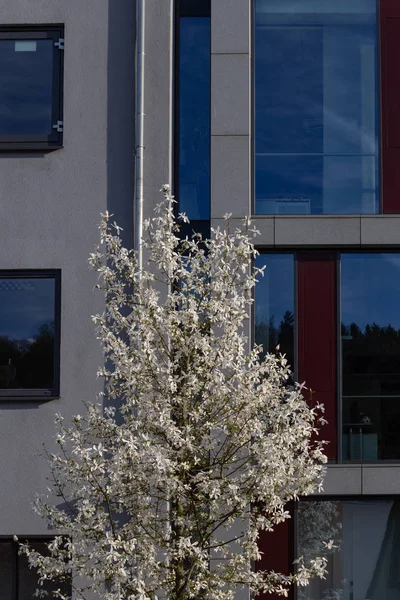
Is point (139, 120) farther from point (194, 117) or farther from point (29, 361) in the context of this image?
point (29, 361)

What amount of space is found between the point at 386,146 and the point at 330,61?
138 centimetres

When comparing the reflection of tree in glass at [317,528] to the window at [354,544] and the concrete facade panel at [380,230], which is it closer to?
the window at [354,544]

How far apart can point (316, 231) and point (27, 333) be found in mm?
3982

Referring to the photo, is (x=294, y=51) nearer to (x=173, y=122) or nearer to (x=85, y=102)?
(x=173, y=122)

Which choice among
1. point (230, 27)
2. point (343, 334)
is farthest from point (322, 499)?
point (230, 27)

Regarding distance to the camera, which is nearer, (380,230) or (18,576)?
(18,576)

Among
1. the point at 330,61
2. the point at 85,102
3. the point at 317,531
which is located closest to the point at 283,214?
the point at 330,61

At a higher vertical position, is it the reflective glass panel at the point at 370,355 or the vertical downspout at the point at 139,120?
the vertical downspout at the point at 139,120

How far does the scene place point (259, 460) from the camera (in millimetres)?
9422

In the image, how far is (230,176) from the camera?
13.3 meters

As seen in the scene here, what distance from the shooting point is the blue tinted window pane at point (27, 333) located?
13164 millimetres

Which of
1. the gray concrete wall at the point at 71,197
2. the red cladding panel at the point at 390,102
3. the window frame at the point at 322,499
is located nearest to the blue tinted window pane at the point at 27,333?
the gray concrete wall at the point at 71,197

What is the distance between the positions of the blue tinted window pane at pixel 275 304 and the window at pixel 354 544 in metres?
2.01

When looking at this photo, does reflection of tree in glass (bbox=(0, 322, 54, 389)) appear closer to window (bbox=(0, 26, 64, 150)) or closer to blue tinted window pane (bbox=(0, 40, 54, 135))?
window (bbox=(0, 26, 64, 150))
